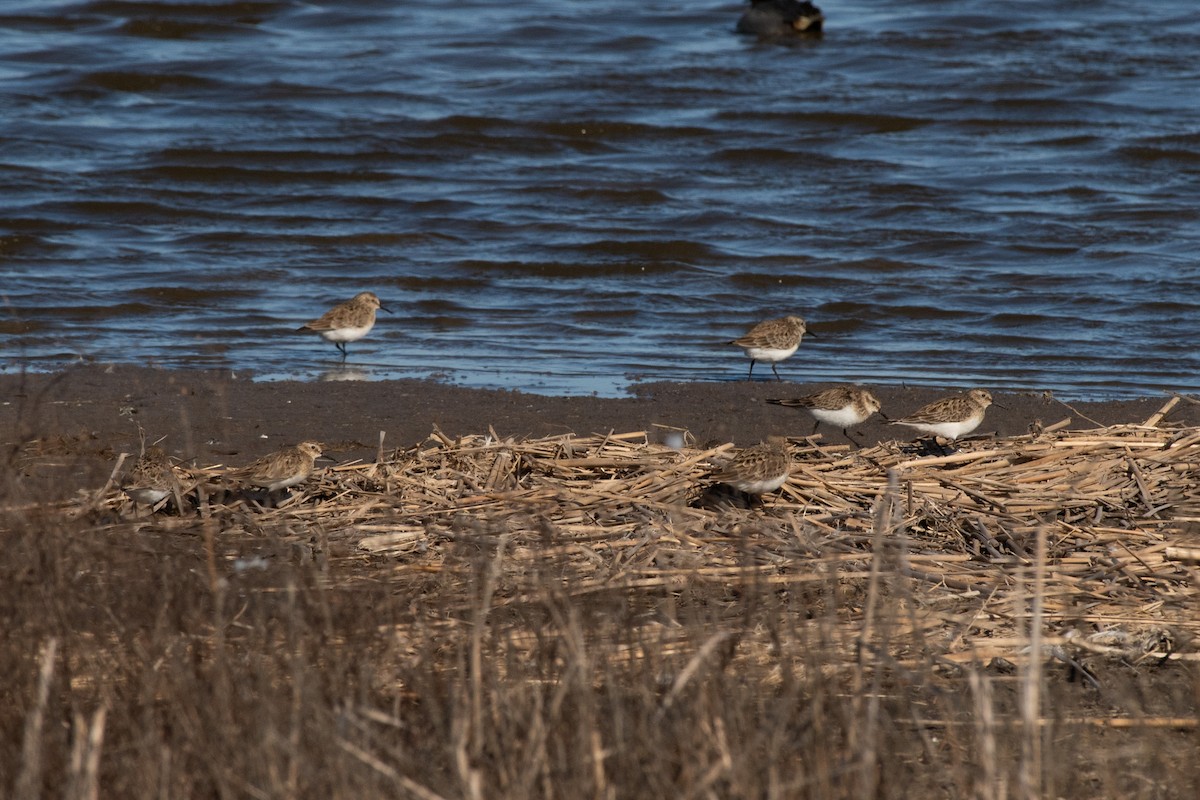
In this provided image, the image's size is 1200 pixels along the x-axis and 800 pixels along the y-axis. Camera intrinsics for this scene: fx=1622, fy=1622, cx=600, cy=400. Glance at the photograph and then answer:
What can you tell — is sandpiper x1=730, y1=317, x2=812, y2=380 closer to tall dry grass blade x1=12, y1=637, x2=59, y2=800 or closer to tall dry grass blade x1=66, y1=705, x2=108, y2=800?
tall dry grass blade x1=12, y1=637, x2=59, y2=800

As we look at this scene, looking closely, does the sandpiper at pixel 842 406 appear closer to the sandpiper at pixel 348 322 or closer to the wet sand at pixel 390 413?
the wet sand at pixel 390 413

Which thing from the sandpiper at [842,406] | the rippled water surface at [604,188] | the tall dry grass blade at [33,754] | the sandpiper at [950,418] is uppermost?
the tall dry grass blade at [33,754]

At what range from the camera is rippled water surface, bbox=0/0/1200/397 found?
14766 mm

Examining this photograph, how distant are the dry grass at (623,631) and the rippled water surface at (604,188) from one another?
3.96 m

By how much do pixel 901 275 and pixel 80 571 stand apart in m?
13.6

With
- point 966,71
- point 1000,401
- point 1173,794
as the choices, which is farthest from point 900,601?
point 966,71

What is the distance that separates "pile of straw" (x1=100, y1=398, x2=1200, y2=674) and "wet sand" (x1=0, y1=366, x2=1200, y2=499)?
147 cm

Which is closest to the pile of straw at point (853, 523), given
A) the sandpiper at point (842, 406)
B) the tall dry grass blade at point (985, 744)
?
the sandpiper at point (842, 406)

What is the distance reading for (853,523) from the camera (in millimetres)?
7176

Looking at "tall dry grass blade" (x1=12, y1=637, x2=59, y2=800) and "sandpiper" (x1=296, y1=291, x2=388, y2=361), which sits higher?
"tall dry grass blade" (x1=12, y1=637, x2=59, y2=800)

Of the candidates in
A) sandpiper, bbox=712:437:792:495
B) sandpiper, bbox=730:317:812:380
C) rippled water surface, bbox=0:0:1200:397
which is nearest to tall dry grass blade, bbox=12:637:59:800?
sandpiper, bbox=712:437:792:495

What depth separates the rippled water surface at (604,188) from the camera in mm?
14766

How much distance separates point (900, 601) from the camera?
6.25 metres

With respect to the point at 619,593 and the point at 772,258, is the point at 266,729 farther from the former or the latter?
the point at 772,258
